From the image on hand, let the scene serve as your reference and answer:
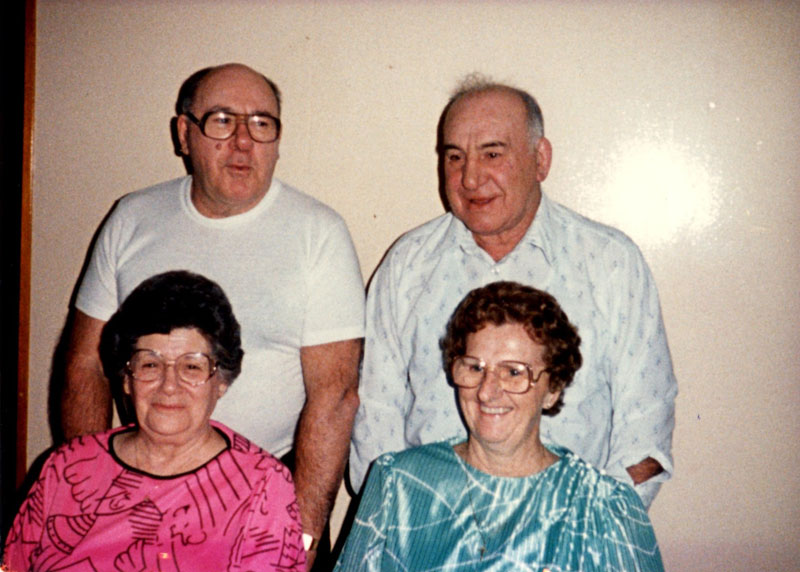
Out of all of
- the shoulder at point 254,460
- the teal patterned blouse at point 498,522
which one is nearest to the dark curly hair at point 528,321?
the teal patterned blouse at point 498,522

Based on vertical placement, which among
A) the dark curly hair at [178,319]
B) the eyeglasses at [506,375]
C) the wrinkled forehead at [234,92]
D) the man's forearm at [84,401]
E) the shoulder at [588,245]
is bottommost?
the man's forearm at [84,401]

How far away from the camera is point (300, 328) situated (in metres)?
2.05

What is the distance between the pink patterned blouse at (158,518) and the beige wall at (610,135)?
1171mm

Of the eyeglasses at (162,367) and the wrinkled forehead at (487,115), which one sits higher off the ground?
the wrinkled forehead at (487,115)

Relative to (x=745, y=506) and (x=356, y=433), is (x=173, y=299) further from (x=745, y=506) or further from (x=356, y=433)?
(x=745, y=506)

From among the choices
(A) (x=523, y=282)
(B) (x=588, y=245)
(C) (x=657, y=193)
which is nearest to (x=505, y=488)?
(A) (x=523, y=282)

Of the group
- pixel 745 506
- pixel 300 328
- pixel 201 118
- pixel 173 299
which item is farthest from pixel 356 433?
pixel 745 506

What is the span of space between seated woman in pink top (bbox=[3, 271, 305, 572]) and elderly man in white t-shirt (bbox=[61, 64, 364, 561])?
9.1 inches

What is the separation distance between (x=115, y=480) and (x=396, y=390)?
85cm

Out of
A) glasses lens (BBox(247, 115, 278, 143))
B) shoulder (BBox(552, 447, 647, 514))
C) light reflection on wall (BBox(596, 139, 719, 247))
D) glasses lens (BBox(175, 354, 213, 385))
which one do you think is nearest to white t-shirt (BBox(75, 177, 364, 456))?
glasses lens (BBox(247, 115, 278, 143))

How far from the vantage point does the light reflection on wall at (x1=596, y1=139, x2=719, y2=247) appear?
2.49m

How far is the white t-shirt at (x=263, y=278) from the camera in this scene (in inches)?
Result: 79.6

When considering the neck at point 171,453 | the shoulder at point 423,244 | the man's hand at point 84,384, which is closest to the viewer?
the neck at point 171,453

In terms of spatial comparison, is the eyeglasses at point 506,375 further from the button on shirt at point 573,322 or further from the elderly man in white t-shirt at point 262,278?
the elderly man in white t-shirt at point 262,278
